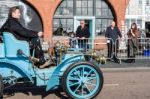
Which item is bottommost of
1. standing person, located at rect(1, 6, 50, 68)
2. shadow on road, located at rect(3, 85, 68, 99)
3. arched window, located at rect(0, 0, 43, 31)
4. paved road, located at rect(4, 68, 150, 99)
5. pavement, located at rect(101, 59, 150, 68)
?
pavement, located at rect(101, 59, 150, 68)

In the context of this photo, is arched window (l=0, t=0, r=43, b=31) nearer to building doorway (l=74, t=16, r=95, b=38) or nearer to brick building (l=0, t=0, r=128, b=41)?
brick building (l=0, t=0, r=128, b=41)

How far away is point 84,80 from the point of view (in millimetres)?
8602

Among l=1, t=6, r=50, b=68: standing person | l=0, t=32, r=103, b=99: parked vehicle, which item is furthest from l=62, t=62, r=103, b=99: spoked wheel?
l=1, t=6, r=50, b=68: standing person

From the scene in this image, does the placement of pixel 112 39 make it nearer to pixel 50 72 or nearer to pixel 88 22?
pixel 50 72

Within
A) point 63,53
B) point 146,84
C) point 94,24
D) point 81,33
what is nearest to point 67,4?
point 94,24

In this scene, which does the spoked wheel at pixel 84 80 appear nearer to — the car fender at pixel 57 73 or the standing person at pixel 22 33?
the car fender at pixel 57 73

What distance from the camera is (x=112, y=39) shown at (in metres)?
17.3

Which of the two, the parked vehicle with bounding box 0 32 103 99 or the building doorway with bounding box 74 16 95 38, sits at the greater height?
the building doorway with bounding box 74 16 95 38

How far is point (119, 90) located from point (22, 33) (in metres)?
2.88

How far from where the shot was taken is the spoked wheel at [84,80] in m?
8.43

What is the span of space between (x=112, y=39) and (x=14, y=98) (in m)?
8.89

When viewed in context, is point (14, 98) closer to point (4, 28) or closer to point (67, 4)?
point (4, 28)

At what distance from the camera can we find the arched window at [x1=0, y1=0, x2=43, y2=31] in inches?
971

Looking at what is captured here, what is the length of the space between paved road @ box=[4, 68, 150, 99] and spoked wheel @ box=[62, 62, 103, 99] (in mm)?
574
